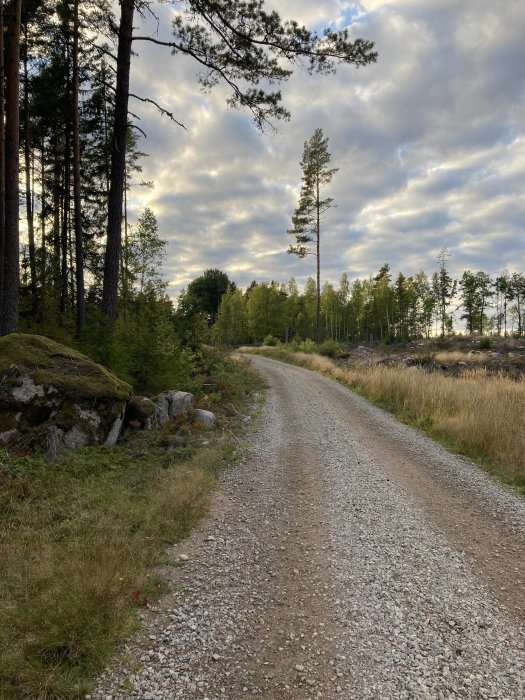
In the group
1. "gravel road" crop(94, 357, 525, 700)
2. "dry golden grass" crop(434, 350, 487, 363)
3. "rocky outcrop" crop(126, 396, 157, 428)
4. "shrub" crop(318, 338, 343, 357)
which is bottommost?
"gravel road" crop(94, 357, 525, 700)

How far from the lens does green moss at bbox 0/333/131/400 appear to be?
660 cm

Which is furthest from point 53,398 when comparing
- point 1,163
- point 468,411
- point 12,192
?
point 468,411

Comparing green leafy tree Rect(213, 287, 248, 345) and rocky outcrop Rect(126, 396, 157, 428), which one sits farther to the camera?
green leafy tree Rect(213, 287, 248, 345)

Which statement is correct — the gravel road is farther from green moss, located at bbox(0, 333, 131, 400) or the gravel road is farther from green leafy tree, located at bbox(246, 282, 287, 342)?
green leafy tree, located at bbox(246, 282, 287, 342)

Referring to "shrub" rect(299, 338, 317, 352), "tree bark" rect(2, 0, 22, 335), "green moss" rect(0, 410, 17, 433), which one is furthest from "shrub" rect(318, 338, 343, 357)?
"green moss" rect(0, 410, 17, 433)

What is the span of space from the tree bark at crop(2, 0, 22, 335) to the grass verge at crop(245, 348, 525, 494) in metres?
10.4

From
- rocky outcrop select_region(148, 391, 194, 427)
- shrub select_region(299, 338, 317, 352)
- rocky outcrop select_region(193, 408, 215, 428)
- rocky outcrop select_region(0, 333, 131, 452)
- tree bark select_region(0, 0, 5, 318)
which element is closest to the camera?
rocky outcrop select_region(0, 333, 131, 452)

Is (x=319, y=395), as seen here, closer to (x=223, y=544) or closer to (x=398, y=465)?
(x=398, y=465)

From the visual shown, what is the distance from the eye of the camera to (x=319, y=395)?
14.1m

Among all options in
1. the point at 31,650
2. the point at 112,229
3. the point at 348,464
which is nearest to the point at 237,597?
the point at 31,650

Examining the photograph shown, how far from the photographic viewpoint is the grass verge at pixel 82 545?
2514mm

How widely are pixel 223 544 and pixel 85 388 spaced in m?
4.05

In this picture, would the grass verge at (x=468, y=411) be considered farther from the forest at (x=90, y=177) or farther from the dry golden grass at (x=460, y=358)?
the dry golden grass at (x=460, y=358)

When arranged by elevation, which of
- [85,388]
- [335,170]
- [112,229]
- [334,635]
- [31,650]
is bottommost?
[334,635]
